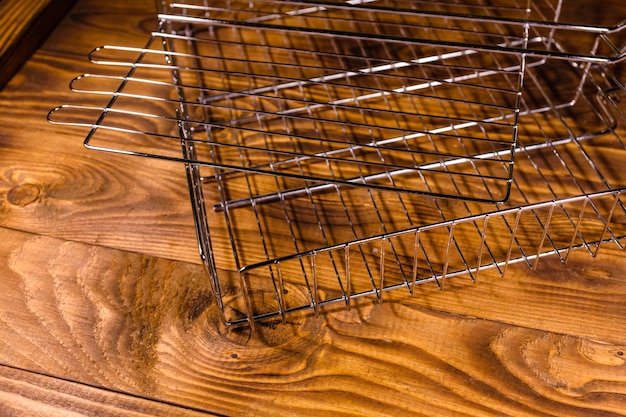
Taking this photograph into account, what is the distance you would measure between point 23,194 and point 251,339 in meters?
0.46

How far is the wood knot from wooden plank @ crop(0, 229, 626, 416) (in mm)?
144

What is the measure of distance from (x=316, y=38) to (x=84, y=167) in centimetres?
51

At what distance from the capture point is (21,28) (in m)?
1.38

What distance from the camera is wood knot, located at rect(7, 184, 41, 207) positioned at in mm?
1135

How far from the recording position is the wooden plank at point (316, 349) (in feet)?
2.87

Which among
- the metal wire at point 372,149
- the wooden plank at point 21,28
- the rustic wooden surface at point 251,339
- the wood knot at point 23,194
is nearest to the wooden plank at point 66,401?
the rustic wooden surface at point 251,339

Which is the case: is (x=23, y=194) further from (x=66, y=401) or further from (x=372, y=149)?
(x=372, y=149)

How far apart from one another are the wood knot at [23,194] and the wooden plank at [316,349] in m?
0.14

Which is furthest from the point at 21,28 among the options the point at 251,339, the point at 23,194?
the point at 251,339

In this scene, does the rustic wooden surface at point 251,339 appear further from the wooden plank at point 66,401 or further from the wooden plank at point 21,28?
the wooden plank at point 21,28

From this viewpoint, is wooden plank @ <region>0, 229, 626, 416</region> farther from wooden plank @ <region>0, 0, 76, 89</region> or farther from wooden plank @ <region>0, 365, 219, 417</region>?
wooden plank @ <region>0, 0, 76, 89</region>

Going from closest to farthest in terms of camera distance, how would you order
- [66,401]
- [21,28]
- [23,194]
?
[66,401] → [23,194] → [21,28]

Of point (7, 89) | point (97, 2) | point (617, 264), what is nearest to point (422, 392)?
point (617, 264)

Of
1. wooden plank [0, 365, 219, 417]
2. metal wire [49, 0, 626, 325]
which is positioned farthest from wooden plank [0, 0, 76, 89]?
wooden plank [0, 365, 219, 417]
